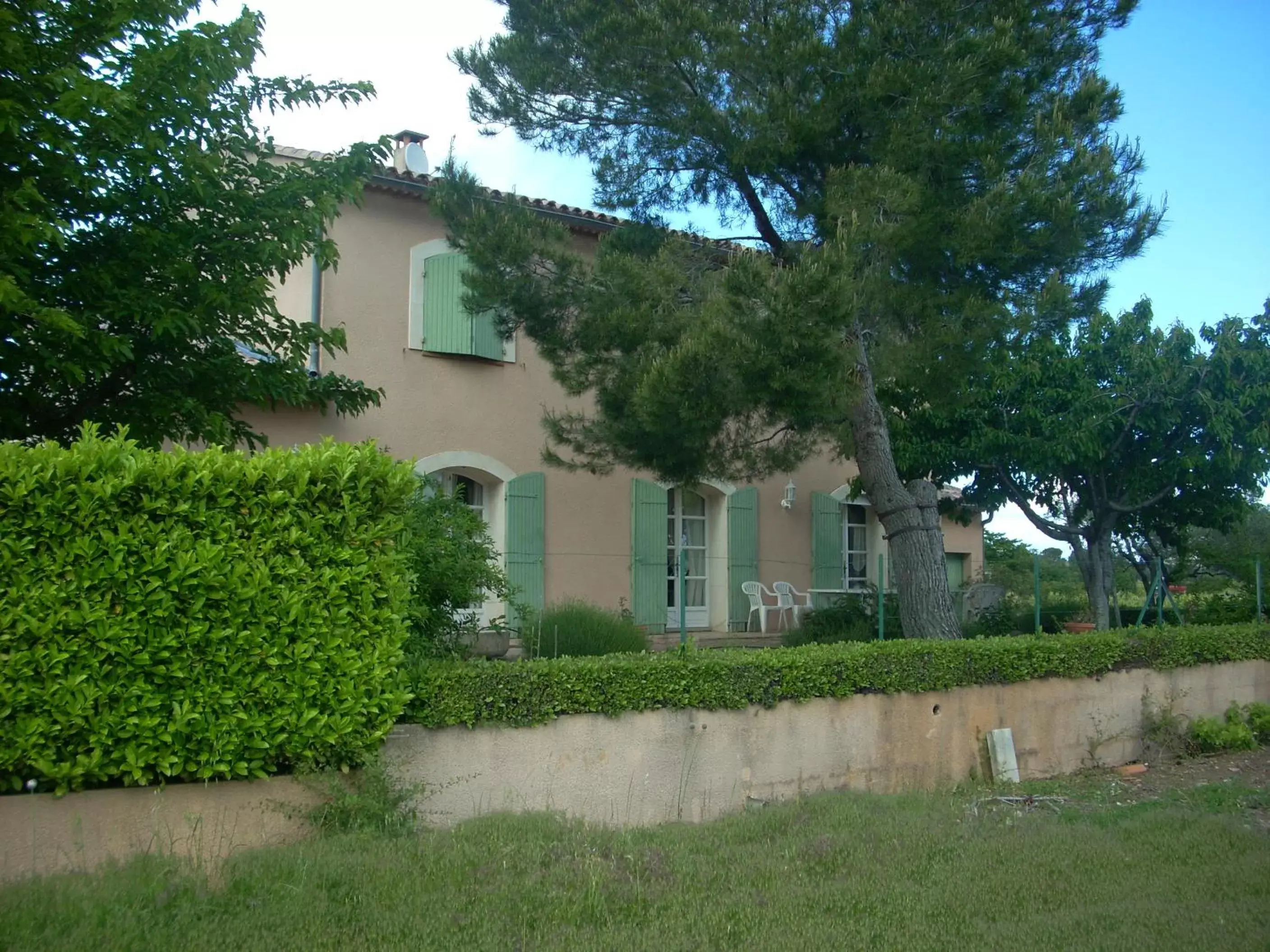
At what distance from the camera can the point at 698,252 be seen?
10.1 m

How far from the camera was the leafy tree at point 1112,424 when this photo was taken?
1233 cm

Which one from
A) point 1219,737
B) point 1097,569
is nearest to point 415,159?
point 1097,569

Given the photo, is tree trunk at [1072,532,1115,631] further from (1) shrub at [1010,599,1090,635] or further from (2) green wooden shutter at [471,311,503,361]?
(2) green wooden shutter at [471,311,503,361]

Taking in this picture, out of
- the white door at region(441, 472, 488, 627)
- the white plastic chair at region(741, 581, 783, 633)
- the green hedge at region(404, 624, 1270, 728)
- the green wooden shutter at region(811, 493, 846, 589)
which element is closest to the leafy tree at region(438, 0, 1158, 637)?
the green hedge at region(404, 624, 1270, 728)

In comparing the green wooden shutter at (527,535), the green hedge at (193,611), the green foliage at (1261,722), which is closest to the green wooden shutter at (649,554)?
the green wooden shutter at (527,535)

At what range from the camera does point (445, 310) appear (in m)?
12.1

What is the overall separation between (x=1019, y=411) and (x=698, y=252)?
4799 mm

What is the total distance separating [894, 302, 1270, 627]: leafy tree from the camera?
40.4ft

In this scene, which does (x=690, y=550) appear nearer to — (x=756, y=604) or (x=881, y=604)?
(x=756, y=604)

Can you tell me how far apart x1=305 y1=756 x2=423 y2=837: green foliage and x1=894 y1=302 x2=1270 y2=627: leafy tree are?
798 centimetres

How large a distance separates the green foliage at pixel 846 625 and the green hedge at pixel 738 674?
3.41 m

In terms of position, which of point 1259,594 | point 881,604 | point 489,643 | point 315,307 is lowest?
point 489,643

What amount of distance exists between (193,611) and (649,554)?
27.8 ft

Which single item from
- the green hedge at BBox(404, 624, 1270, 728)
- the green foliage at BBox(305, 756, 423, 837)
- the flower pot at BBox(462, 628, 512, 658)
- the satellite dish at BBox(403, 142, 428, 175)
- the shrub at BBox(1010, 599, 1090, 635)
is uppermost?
the satellite dish at BBox(403, 142, 428, 175)
